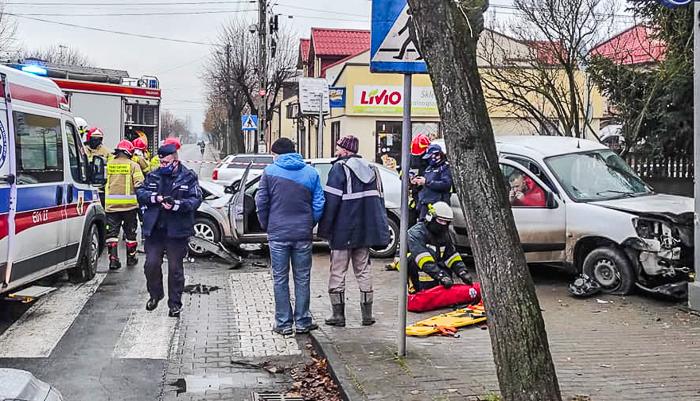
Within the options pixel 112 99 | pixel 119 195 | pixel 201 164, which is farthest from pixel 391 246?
pixel 201 164

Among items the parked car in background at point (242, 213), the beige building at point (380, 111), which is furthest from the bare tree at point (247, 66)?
the parked car in background at point (242, 213)

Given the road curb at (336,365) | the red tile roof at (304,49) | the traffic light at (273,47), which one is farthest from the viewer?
the red tile roof at (304,49)

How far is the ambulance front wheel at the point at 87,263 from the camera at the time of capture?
34.2 ft

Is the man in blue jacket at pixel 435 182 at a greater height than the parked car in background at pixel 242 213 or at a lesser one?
greater

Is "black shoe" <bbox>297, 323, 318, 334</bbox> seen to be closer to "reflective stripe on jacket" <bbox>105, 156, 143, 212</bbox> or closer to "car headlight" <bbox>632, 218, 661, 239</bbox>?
"car headlight" <bbox>632, 218, 661, 239</bbox>

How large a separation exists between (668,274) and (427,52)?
540 centimetres

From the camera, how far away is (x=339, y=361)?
6.51 metres

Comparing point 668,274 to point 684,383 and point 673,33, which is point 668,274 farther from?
point 673,33

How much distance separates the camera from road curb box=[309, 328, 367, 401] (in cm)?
570

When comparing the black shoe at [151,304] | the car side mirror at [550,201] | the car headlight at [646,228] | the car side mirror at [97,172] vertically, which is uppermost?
the car side mirror at [97,172]

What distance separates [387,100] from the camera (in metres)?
29.2

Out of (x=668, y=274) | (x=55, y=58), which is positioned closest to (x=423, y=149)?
(x=668, y=274)

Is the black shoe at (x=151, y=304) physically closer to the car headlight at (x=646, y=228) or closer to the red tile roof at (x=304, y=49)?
the car headlight at (x=646, y=228)

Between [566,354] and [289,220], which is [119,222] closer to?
[289,220]
